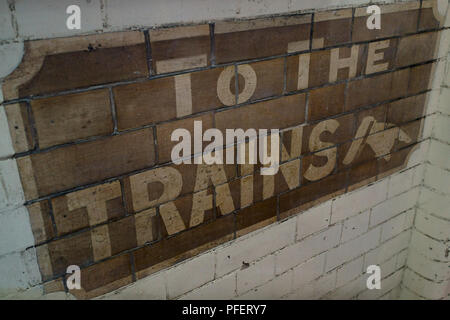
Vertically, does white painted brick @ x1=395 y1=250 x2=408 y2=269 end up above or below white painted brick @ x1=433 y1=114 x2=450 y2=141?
below

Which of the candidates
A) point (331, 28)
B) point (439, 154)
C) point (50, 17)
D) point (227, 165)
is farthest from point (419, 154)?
point (50, 17)

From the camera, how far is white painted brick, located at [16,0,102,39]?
3.79ft

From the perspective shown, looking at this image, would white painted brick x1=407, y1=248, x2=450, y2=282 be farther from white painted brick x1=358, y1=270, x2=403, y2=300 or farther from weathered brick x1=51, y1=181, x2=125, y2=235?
weathered brick x1=51, y1=181, x2=125, y2=235

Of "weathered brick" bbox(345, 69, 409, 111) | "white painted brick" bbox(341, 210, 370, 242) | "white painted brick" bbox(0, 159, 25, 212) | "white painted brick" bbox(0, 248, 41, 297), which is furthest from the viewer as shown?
"white painted brick" bbox(341, 210, 370, 242)

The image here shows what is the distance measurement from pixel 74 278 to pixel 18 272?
0.20m

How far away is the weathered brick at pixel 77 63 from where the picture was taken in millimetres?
1202

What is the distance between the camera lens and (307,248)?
2244 millimetres

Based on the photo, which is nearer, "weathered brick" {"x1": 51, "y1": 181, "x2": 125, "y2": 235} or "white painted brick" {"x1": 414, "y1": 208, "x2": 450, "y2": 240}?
"weathered brick" {"x1": 51, "y1": 181, "x2": 125, "y2": 235}

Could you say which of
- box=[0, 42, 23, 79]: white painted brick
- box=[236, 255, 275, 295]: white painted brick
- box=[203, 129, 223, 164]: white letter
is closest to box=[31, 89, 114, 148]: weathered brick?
box=[0, 42, 23, 79]: white painted brick

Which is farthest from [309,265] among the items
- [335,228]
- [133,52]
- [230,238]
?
[133,52]

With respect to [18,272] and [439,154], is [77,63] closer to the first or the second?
[18,272]

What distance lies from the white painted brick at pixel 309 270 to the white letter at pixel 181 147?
1035mm

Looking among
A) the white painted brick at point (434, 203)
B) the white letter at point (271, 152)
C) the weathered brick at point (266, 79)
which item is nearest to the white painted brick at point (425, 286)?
the white painted brick at point (434, 203)

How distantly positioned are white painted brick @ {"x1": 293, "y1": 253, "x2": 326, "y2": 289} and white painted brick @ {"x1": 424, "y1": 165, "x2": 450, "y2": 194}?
0.89 meters
